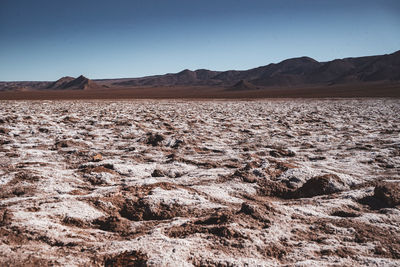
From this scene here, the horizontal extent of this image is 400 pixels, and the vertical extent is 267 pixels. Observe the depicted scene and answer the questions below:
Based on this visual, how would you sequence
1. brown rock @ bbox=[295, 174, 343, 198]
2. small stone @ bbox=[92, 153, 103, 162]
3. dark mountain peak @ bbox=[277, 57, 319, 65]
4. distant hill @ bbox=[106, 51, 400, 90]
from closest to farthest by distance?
brown rock @ bbox=[295, 174, 343, 198] → small stone @ bbox=[92, 153, 103, 162] → distant hill @ bbox=[106, 51, 400, 90] → dark mountain peak @ bbox=[277, 57, 319, 65]

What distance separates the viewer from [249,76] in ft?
440

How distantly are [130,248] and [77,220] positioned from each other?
536mm

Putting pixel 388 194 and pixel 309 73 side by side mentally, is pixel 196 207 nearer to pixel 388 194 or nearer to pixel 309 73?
pixel 388 194

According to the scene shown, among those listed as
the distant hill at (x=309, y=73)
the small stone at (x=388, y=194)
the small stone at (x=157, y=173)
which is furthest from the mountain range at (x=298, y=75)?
the small stone at (x=388, y=194)

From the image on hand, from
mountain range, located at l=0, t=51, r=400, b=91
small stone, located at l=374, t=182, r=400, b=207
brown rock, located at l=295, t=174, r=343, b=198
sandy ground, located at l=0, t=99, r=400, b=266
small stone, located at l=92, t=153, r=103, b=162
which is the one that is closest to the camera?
sandy ground, located at l=0, t=99, r=400, b=266

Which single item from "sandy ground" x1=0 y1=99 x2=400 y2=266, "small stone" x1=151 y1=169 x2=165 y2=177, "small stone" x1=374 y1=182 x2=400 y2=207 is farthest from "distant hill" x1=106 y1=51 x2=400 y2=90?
"small stone" x1=374 y1=182 x2=400 y2=207

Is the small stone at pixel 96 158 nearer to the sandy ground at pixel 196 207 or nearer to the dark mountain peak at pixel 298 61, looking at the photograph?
the sandy ground at pixel 196 207

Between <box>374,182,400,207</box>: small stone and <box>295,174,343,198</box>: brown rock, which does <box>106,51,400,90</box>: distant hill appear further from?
<box>374,182,400,207</box>: small stone

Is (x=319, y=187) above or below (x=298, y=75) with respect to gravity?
below

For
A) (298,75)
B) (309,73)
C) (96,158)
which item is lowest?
(96,158)

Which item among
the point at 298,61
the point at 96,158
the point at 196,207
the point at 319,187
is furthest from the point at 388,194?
the point at 298,61

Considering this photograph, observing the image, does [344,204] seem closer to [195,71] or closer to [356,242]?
→ [356,242]

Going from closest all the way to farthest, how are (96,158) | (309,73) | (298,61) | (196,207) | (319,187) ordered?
(196,207)
(319,187)
(96,158)
(309,73)
(298,61)

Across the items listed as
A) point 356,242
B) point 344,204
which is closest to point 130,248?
point 356,242
